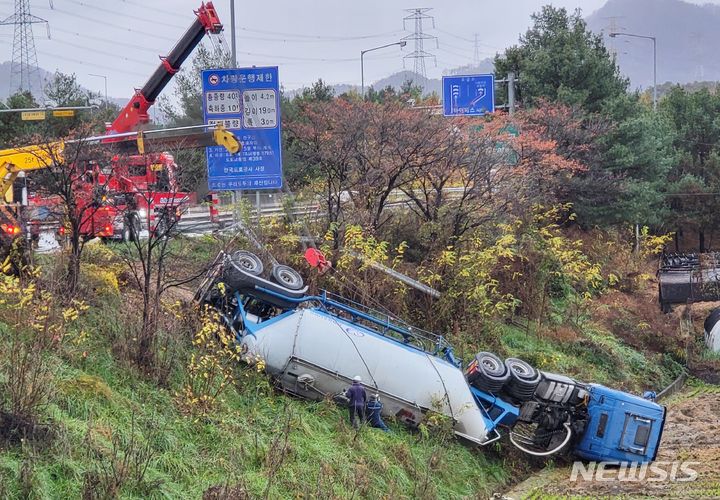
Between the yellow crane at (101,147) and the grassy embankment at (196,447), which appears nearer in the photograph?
the grassy embankment at (196,447)

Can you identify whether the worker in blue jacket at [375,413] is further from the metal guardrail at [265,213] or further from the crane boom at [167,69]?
the crane boom at [167,69]

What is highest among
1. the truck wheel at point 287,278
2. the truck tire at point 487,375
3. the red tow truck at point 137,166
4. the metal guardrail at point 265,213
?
the red tow truck at point 137,166

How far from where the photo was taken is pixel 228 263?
45.2 ft

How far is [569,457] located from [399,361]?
14.2ft

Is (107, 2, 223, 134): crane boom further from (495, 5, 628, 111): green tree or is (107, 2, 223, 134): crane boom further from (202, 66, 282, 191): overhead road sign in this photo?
(495, 5, 628, 111): green tree

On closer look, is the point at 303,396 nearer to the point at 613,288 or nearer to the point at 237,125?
the point at 237,125

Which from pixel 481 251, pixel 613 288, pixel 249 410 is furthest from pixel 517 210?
pixel 249 410

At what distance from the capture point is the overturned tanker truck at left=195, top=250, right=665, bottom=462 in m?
13.0

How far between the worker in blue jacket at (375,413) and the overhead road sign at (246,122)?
6.74m

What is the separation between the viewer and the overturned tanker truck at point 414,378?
13.0 m

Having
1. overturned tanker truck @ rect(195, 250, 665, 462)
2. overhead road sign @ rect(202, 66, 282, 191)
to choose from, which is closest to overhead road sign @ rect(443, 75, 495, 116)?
overhead road sign @ rect(202, 66, 282, 191)

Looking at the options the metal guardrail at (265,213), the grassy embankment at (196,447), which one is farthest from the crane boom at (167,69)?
the grassy embankment at (196,447)

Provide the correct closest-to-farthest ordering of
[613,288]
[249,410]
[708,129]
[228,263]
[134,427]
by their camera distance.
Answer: [134,427], [249,410], [228,263], [613,288], [708,129]

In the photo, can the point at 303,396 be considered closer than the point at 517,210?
Yes
